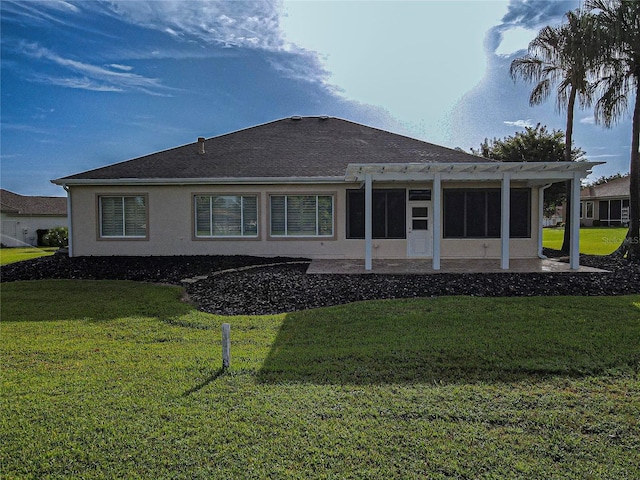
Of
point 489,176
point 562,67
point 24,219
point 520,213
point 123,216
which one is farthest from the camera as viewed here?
point 24,219

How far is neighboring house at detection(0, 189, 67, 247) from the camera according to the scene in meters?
29.3

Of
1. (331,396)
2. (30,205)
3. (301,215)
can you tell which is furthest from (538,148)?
(30,205)

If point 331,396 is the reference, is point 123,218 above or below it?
above

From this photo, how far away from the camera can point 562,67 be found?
50.8 feet

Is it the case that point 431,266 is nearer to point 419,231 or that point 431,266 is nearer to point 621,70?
point 419,231

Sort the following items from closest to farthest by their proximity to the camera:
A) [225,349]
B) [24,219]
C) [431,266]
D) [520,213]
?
[225,349]
[431,266]
[520,213]
[24,219]

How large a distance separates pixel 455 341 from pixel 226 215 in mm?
9847

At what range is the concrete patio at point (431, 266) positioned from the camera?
33.7 ft

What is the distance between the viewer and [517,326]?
6.07 meters

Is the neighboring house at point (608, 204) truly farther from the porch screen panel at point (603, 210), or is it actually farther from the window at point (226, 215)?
the window at point (226, 215)

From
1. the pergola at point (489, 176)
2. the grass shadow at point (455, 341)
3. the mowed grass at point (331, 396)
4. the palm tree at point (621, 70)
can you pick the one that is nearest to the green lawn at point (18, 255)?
the mowed grass at point (331, 396)

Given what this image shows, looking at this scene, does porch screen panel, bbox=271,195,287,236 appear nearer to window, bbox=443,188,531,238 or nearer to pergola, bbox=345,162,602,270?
pergola, bbox=345,162,602,270

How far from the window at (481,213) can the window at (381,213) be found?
1493mm

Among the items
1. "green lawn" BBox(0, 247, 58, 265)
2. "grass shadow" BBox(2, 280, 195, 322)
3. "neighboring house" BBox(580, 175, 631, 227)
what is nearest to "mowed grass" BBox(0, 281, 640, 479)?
"grass shadow" BBox(2, 280, 195, 322)
